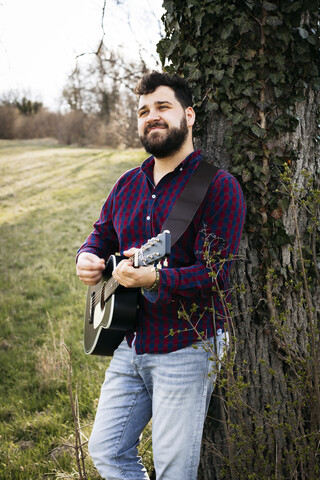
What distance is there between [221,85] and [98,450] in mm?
2125

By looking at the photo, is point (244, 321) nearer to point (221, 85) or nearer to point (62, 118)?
point (221, 85)

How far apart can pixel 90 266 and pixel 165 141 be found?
86cm

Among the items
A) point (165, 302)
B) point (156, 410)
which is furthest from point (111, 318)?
point (156, 410)

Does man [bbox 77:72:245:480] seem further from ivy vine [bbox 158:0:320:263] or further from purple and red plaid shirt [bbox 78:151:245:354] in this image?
ivy vine [bbox 158:0:320:263]

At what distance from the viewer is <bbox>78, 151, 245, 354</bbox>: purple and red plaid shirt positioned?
6.75 ft

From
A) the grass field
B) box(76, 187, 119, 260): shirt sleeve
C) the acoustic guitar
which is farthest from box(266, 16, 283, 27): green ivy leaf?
the grass field

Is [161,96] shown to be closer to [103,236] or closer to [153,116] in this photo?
[153,116]

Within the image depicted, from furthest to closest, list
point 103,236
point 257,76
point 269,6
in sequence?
point 103,236
point 257,76
point 269,6

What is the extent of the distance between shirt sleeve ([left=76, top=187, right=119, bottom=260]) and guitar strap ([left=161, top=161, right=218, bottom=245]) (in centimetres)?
62

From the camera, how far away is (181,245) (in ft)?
7.34

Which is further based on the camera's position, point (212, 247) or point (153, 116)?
point (153, 116)

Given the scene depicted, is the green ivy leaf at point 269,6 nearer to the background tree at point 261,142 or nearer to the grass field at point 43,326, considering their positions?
the background tree at point 261,142

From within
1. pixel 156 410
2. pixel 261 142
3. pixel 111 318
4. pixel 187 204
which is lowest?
pixel 156 410

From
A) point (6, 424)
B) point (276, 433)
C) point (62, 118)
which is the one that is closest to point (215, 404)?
point (276, 433)
